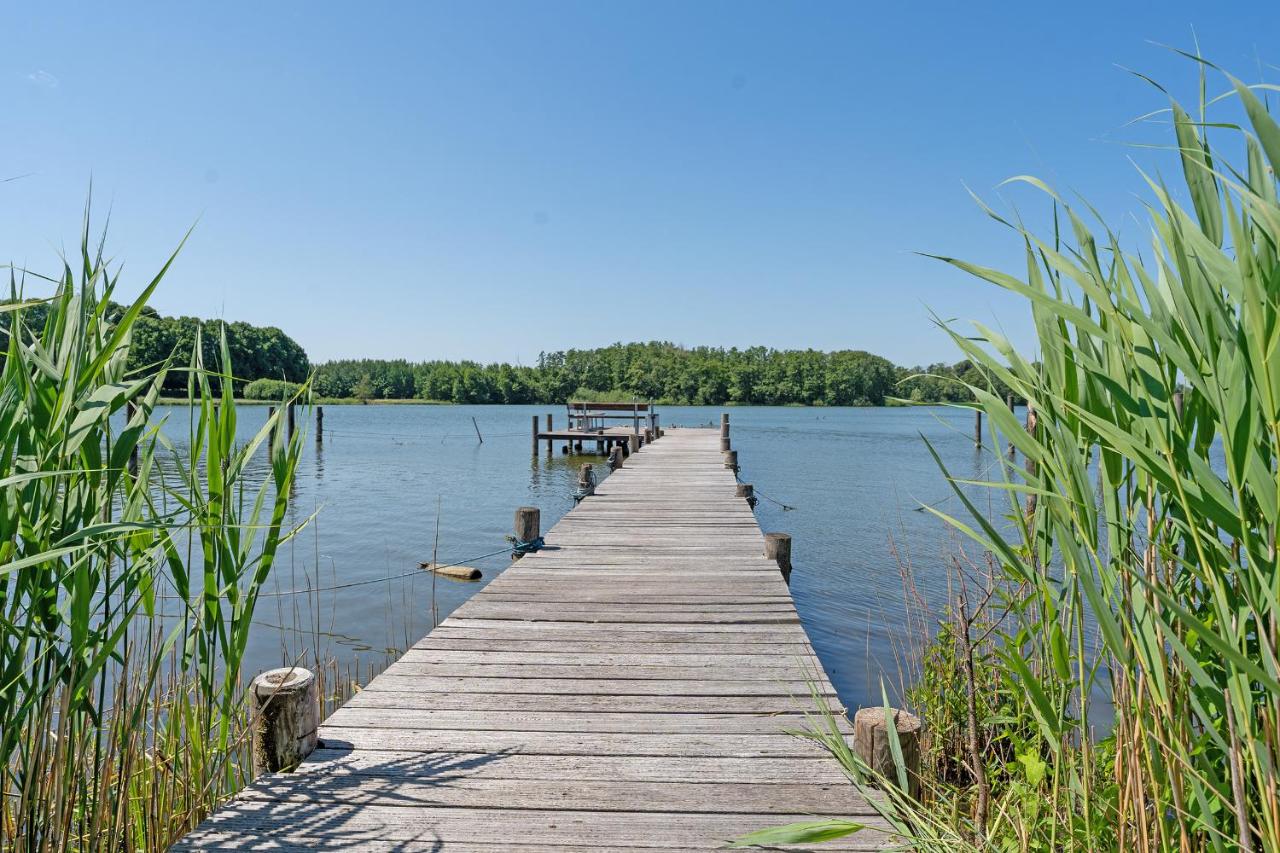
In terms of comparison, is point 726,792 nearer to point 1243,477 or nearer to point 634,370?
point 1243,477

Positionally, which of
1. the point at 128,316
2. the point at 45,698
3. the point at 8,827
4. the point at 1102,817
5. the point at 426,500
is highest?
the point at 128,316

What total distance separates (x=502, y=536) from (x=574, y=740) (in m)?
9.19

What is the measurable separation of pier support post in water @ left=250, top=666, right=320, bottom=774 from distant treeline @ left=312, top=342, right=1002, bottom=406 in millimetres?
77039

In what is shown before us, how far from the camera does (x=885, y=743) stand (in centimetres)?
230

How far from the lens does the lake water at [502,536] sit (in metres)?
6.62

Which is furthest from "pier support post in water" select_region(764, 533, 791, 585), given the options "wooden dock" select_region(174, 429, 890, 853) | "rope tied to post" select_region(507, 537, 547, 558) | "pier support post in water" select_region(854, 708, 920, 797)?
"pier support post in water" select_region(854, 708, 920, 797)

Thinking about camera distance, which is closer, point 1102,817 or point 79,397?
point 1102,817

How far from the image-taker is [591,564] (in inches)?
229

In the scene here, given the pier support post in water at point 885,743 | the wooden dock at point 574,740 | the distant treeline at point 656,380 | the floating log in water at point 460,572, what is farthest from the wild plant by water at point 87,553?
the distant treeline at point 656,380

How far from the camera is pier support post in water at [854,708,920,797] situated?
7.25ft

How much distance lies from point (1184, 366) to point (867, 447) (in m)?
31.3

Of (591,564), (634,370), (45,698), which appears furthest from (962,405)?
(634,370)

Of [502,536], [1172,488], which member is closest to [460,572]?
[502,536]

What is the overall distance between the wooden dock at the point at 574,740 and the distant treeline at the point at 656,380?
75.3m
